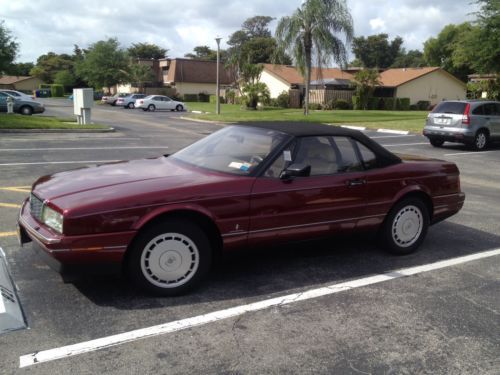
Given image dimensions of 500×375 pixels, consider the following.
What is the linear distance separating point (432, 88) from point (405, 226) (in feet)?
164

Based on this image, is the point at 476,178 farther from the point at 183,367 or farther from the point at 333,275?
the point at 183,367

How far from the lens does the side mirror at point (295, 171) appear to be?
4316 millimetres

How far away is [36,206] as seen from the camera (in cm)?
412

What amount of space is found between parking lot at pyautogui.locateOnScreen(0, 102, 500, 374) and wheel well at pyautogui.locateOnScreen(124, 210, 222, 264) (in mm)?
184

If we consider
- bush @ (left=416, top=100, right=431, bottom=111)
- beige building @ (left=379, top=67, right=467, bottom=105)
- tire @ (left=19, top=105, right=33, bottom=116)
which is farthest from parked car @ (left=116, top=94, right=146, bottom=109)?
bush @ (left=416, top=100, right=431, bottom=111)

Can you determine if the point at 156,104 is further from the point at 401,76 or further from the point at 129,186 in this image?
the point at 129,186

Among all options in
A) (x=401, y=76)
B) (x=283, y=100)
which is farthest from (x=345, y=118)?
(x=401, y=76)

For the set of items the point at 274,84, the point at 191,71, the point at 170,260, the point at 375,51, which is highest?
the point at 375,51

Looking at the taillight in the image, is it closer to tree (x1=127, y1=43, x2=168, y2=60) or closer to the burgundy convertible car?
the burgundy convertible car

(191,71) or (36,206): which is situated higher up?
(191,71)

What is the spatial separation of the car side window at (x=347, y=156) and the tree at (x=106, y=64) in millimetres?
57160

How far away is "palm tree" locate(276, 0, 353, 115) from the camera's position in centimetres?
3116

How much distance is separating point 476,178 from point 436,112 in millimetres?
5995

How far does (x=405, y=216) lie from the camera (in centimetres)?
534
